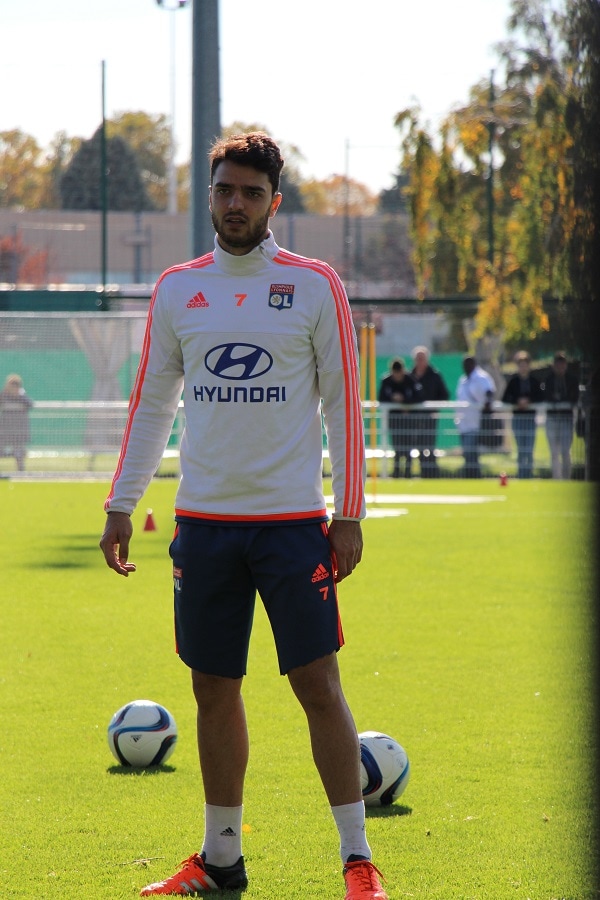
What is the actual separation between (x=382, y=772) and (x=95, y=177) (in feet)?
70.3

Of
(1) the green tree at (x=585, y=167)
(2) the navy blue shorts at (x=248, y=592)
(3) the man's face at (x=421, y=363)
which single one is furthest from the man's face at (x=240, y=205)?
(3) the man's face at (x=421, y=363)

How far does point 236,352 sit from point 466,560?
27.7 feet

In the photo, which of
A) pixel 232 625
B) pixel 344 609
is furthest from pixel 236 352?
pixel 344 609

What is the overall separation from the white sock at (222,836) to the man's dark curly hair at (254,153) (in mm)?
1832

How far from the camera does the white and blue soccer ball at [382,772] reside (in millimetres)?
4711

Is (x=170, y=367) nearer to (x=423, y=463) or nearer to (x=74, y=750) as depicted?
(x=74, y=750)

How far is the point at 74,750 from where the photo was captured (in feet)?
18.3

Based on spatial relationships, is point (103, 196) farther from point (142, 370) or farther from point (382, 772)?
point (142, 370)

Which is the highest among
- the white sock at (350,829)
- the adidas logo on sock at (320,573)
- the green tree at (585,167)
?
the green tree at (585,167)

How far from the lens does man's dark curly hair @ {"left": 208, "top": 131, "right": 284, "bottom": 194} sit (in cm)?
372

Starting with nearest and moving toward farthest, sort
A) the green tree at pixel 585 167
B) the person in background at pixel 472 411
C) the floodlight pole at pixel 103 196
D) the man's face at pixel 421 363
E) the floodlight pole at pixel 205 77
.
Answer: the green tree at pixel 585 167, the floodlight pole at pixel 205 77, the person in background at pixel 472 411, the man's face at pixel 421 363, the floodlight pole at pixel 103 196

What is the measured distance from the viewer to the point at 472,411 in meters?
21.5

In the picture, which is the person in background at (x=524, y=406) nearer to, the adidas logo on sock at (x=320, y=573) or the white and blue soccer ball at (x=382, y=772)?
the white and blue soccer ball at (x=382, y=772)

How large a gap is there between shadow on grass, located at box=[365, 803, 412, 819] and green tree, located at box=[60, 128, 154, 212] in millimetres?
20816
